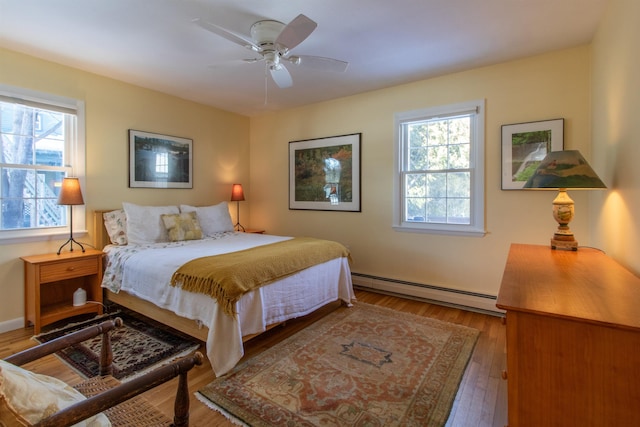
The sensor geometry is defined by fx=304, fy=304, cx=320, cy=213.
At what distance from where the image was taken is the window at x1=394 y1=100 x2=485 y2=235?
3142mm

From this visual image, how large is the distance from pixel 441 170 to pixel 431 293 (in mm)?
1370

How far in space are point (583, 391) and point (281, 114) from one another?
4.46 m

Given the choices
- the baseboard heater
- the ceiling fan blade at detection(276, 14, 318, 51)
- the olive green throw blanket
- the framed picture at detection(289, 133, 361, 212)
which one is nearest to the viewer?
the ceiling fan blade at detection(276, 14, 318, 51)

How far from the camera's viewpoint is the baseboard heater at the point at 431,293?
310cm

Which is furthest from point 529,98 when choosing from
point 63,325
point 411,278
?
point 63,325

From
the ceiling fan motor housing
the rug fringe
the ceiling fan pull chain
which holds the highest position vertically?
the ceiling fan pull chain

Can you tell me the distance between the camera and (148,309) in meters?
2.62

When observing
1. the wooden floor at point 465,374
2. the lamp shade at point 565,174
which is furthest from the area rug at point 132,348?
the lamp shade at point 565,174

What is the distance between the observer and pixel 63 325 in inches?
111

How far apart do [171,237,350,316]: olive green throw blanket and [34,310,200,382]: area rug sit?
0.54 m

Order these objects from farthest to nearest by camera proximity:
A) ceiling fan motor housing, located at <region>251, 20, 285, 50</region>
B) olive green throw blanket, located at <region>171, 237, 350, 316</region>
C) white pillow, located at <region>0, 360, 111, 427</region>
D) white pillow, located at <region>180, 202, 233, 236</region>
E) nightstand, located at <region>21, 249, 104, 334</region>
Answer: white pillow, located at <region>180, 202, 233, 236</region>
nightstand, located at <region>21, 249, 104, 334</region>
ceiling fan motor housing, located at <region>251, 20, 285, 50</region>
olive green throw blanket, located at <region>171, 237, 350, 316</region>
white pillow, located at <region>0, 360, 111, 427</region>

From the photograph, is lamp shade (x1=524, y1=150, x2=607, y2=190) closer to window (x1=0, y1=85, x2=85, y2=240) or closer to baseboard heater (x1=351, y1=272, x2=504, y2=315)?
baseboard heater (x1=351, y1=272, x2=504, y2=315)

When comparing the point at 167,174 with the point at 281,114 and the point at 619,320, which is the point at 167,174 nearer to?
the point at 281,114

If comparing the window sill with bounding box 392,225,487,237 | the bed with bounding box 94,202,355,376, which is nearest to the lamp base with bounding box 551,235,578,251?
the window sill with bounding box 392,225,487,237
